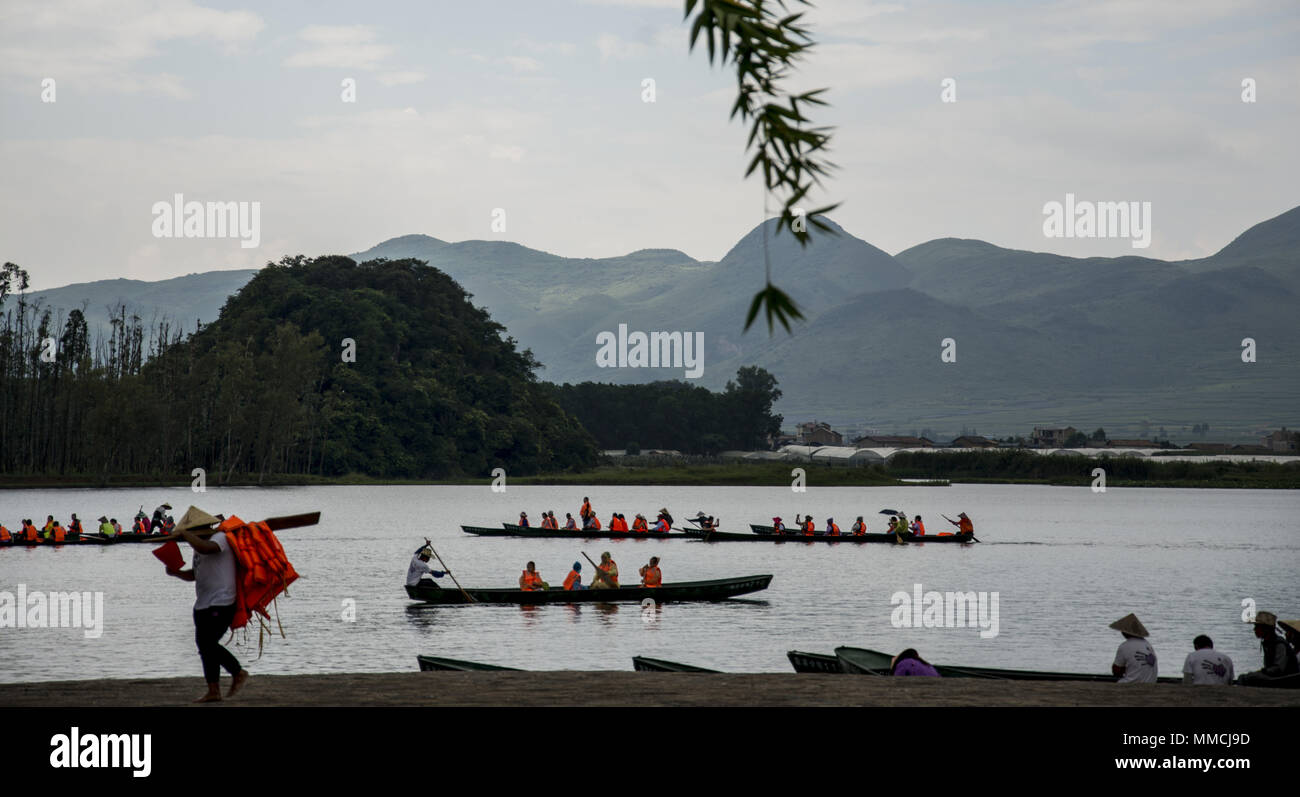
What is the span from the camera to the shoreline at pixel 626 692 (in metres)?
11.8

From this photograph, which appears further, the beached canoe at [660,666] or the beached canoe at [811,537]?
the beached canoe at [811,537]

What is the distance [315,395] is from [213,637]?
112 m

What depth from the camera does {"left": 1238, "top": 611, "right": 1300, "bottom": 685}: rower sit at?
53.1ft

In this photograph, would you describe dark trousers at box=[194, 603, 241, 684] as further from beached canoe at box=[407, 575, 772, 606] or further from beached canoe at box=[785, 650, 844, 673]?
beached canoe at box=[407, 575, 772, 606]

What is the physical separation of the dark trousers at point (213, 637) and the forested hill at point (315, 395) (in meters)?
92.2

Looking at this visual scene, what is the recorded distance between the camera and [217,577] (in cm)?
1201

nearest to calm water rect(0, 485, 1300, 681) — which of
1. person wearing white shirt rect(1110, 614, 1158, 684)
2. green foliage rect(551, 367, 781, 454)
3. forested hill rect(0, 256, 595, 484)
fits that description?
forested hill rect(0, 256, 595, 484)

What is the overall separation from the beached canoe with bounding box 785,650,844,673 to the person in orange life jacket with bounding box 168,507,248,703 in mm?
9968

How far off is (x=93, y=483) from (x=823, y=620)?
7589 cm

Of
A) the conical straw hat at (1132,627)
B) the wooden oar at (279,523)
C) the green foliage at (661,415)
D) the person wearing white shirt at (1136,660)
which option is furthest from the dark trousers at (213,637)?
the green foliage at (661,415)

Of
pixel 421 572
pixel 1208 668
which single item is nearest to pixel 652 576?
pixel 421 572

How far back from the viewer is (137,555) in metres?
59.3

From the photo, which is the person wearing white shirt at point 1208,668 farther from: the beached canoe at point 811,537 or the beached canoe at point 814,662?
the beached canoe at point 811,537
